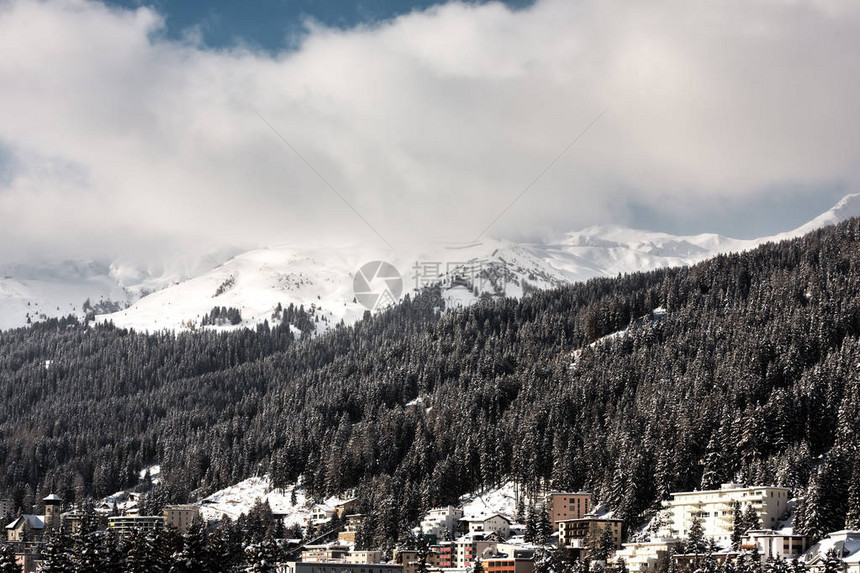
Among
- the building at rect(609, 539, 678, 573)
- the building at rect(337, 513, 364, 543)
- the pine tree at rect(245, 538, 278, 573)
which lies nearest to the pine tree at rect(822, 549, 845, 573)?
the building at rect(609, 539, 678, 573)

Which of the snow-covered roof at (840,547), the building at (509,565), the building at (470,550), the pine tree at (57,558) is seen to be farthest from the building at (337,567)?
the snow-covered roof at (840,547)

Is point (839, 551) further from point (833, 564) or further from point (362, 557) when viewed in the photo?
point (362, 557)

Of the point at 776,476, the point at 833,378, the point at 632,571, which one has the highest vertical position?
the point at 833,378

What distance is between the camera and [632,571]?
14600 cm

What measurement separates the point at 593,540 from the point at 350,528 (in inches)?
1932

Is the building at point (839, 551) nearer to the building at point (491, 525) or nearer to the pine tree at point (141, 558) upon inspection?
the building at point (491, 525)

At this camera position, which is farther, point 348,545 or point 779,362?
point 779,362

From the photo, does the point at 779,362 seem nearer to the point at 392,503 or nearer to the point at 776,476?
the point at 776,476

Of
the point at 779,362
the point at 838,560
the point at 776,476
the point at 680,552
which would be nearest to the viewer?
the point at 838,560

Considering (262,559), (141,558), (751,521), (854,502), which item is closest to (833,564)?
(854,502)

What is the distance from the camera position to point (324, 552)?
554ft

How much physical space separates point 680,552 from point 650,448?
2987cm

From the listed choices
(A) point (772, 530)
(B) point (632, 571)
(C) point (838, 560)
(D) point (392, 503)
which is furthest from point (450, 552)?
(C) point (838, 560)

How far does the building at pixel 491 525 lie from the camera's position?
555 feet
